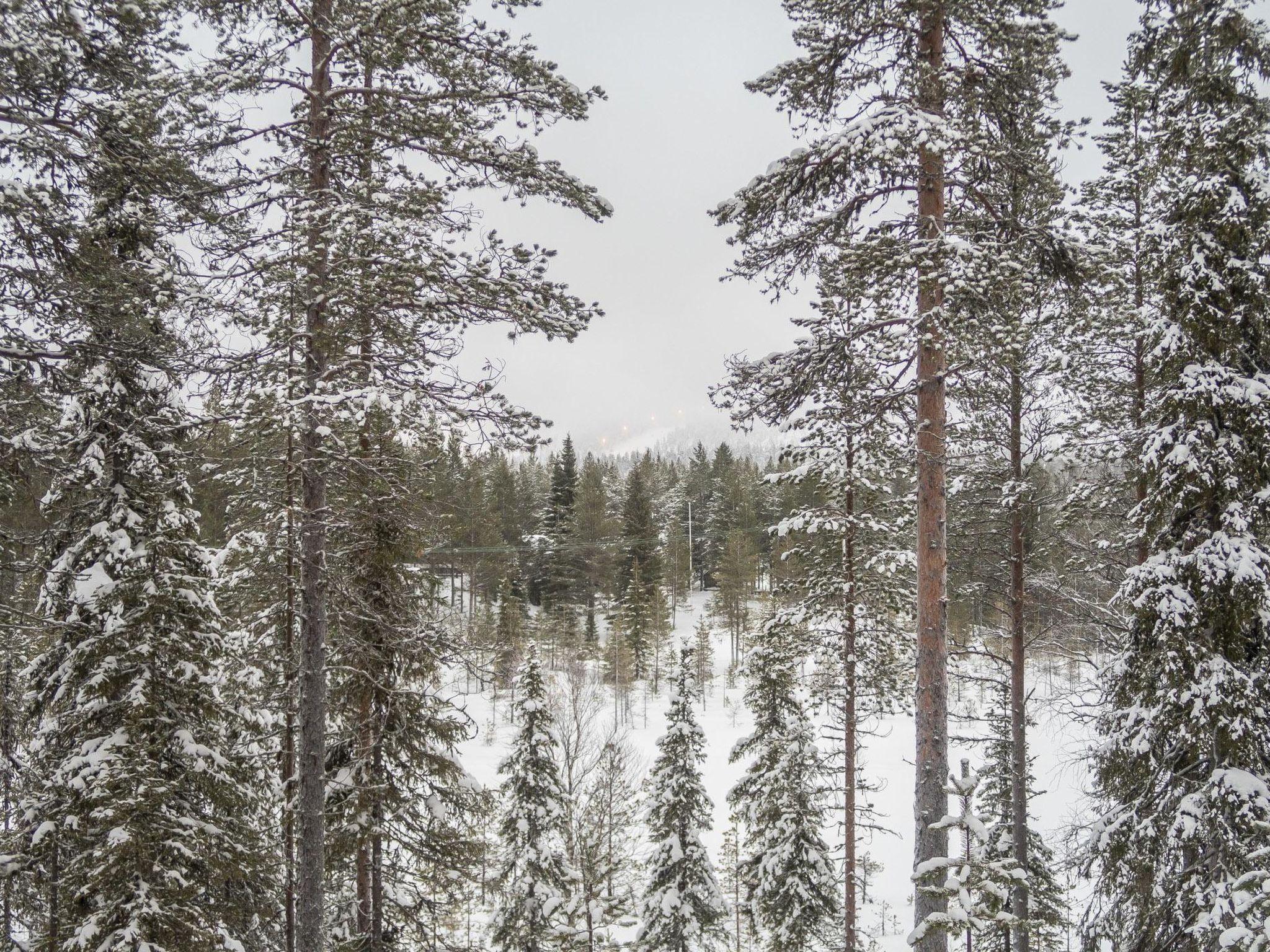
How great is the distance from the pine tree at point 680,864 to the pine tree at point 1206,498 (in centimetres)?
856

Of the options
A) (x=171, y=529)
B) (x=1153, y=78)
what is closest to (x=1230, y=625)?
(x=1153, y=78)

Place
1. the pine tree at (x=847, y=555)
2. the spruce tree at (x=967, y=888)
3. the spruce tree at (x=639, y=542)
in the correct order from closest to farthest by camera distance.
Answer: the spruce tree at (x=967, y=888) < the pine tree at (x=847, y=555) < the spruce tree at (x=639, y=542)

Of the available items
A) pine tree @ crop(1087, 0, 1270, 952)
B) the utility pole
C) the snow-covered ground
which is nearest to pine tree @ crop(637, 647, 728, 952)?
the snow-covered ground

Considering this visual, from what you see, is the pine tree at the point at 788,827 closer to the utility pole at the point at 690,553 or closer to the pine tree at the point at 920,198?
the pine tree at the point at 920,198

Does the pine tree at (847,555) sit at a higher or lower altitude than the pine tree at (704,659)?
higher

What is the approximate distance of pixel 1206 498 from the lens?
23.3ft

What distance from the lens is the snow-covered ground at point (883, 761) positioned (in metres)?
24.8

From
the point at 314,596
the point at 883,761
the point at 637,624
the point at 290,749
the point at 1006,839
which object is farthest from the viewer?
the point at 637,624

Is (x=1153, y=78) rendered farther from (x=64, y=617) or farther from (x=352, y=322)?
(x=64, y=617)

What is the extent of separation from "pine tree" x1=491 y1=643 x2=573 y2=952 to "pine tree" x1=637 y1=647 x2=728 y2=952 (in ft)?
6.41

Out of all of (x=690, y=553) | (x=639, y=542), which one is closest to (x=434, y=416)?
(x=639, y=542)

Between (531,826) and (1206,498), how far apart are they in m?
12.7

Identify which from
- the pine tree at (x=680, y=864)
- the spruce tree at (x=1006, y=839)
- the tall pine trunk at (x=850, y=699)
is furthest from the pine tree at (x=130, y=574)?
the spruce tree at (x=1006, y=839)

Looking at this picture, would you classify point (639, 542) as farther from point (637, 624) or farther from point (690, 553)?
point (690, 553)
